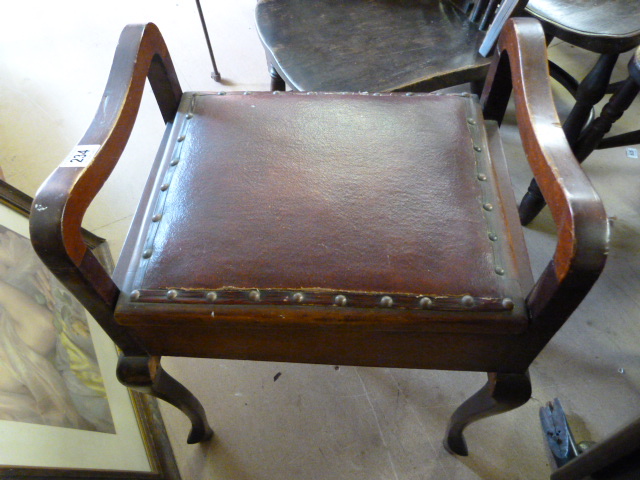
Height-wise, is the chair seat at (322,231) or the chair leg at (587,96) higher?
the chair seat at (322,231)

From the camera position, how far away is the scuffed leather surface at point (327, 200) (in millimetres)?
641

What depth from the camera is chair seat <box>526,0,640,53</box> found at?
3.31 feet

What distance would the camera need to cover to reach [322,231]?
2.22 feet

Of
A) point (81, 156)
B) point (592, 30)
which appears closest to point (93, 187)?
point (81, 156)

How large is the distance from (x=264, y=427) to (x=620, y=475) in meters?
0.72

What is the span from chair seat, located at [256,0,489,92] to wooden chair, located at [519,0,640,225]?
0.58 feet

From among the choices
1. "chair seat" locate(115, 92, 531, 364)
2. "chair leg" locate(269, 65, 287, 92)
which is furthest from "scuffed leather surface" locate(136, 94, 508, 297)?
"chair leg" locate(269, 65, 287, 92)

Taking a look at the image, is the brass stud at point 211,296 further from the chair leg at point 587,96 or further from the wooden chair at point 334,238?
the chair leg at point 587,96

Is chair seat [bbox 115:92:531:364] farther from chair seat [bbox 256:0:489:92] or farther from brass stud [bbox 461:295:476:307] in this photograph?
chair seat [bbox 256:0:489:92]

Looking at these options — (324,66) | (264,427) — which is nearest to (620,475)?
(264,427)

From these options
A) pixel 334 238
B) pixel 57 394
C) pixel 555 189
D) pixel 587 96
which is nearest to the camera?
pixel 555 189

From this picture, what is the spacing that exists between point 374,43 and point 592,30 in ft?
1.56

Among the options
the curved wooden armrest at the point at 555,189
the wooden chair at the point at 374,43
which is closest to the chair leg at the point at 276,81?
the wooden chair at the point at 374,43

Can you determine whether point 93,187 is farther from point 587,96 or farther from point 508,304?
point 587,96
